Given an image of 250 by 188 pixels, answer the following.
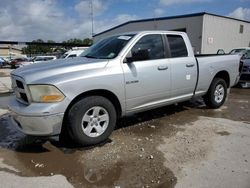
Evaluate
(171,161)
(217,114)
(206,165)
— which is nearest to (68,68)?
(171,161)

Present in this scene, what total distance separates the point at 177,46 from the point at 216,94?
192 centimetres

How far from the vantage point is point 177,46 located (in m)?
5.91

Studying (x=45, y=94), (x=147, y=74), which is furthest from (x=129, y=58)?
(x=45, y=94)

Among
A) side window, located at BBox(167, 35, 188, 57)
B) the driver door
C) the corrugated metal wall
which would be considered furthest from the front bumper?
the corrugated metal wall

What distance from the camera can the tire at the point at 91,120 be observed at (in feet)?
14.0

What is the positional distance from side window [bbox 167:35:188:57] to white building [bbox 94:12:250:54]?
21.9 m

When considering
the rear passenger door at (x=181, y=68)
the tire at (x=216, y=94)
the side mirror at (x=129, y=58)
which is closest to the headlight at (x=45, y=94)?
the side mirror at (x=129, y=58)

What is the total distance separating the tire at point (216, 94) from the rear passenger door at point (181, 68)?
0.88 metres

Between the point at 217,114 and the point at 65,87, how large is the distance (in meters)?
4.04

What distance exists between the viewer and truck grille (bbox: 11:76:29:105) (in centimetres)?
425

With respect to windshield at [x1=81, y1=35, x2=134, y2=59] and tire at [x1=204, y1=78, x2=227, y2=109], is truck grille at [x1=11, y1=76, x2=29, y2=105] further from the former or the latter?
tire at [x1=204, y1=78, x2=227, y2=109]

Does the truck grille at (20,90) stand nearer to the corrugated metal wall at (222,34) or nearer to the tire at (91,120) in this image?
the tire at (91,120)

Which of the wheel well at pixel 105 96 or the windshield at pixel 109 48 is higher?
the windshield at pixel 109 48

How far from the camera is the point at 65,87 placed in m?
4.11
